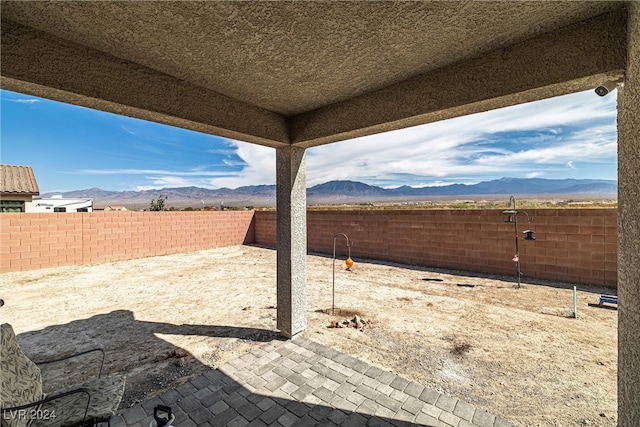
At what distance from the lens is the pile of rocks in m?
3.61

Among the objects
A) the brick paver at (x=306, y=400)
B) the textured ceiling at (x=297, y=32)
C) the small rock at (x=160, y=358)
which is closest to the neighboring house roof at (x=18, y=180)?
the small rock at (x=160, y=358)

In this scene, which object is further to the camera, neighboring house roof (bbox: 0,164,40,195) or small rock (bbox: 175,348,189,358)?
neighboring house roof (bbox: 0,164,40,195)

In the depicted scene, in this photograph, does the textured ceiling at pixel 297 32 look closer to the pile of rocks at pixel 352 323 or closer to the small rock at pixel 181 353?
the small rock at pixel 181 353

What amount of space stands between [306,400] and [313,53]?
260 cm

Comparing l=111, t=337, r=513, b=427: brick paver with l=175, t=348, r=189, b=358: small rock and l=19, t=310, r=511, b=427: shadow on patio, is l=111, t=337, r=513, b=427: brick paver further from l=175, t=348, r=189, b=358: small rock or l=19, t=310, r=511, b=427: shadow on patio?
l=175, t=348, r=189, b=358: small rock

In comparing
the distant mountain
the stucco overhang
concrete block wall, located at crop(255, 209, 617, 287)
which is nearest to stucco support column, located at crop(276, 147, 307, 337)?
the stucco overhang

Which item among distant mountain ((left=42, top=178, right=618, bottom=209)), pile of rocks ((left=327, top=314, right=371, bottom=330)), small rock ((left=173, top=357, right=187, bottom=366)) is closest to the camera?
small rock ((left=173, top=357, right=187, bottom=366))

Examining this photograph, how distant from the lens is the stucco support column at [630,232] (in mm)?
1043

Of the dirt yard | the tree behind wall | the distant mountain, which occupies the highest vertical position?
the distant mountain

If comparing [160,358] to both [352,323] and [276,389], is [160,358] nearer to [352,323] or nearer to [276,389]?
[276,389]

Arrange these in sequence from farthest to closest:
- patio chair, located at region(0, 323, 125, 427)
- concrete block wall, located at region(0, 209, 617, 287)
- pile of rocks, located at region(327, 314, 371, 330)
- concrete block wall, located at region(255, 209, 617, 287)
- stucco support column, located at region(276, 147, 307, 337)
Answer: concrete block wall, located at region(0, 209, 617, 287) → concrete block wall, located at region(255, 209, 617, 287) → pile of rocks, located at region(327, 314, 371, 330) → stucco support column, located at region(276, 147, 307, 337) → patio chair, located at region(0, 323, 125, 427)

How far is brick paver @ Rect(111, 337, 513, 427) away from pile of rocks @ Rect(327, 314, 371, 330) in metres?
0.82

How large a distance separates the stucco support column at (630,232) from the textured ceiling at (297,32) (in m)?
0.44

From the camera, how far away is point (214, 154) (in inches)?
2293
